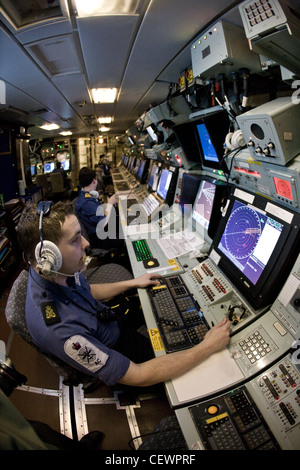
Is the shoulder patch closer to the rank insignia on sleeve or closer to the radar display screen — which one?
the rank insignia on sleeve

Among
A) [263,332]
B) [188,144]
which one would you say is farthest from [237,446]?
[188,144]

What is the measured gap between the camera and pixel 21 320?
1.28m

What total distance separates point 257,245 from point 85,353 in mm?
1146

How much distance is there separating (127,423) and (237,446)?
1121 millimetres

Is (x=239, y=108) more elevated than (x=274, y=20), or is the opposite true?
(x=274, y=20)

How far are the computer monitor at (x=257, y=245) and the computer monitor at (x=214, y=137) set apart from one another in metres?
0.52

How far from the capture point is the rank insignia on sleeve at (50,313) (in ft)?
3.69

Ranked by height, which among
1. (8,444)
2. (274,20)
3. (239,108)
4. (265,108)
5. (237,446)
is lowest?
(237,446)

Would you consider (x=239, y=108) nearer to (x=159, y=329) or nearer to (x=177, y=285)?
(x=177, y=285)

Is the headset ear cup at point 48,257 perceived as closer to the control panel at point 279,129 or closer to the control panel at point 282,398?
the control panel at point 282,398

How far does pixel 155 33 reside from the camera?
160 centimetres

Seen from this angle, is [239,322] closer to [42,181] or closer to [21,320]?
[21,320]

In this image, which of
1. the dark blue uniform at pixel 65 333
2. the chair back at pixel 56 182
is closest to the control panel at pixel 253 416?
the dark blue uniform at pixel 65 333

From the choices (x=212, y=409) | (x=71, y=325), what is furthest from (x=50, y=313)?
(x=212, y=409)
